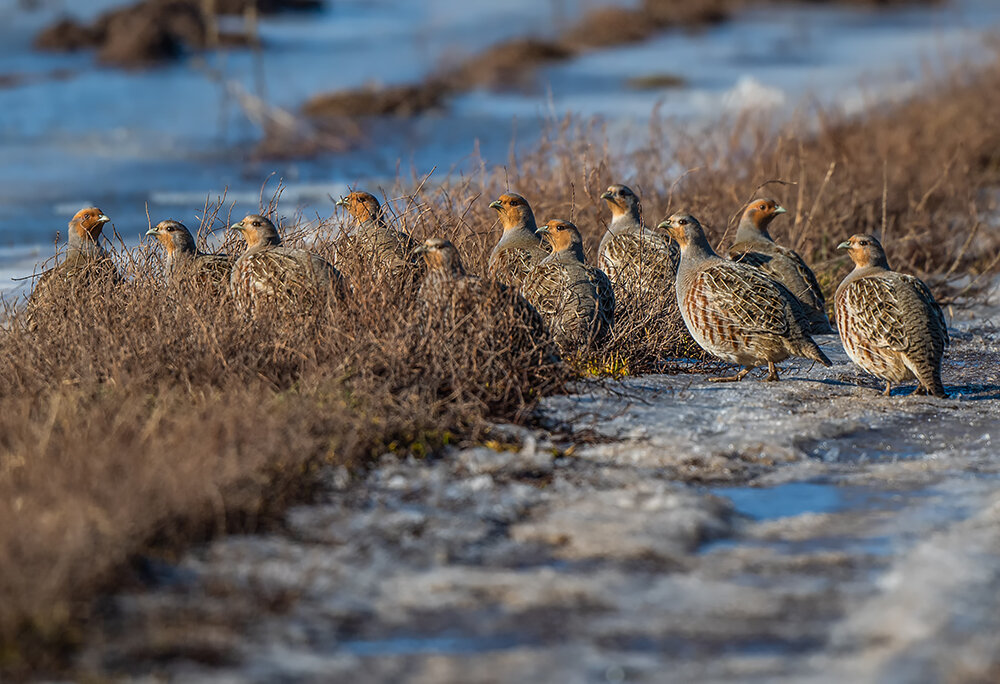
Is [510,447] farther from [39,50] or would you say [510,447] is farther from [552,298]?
[39,50]

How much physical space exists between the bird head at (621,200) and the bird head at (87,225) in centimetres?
302

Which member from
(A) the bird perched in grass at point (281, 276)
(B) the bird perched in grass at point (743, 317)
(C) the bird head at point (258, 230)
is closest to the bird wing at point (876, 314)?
(B) the bird perched in grass at point (743, 317)

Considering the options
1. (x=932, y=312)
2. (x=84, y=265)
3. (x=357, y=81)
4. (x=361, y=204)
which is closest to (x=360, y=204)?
(x=361, y=204)

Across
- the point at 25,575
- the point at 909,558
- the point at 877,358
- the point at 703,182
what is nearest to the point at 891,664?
the point at 909,558

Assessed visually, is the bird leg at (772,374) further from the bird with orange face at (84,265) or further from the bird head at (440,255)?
the bird with orange face at (84,265)

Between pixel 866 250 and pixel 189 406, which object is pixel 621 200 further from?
pixel 189 406

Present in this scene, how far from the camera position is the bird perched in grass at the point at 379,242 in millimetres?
5906

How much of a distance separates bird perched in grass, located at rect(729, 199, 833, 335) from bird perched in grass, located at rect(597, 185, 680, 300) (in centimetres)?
44

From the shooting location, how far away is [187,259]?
242 inches

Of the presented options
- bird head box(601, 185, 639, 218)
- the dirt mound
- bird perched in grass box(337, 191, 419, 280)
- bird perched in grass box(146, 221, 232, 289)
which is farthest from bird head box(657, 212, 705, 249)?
the dirt mound

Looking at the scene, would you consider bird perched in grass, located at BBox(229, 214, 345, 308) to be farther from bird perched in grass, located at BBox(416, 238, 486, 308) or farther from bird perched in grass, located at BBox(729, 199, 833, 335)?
bird perched in grass, located at BBox(729, 199, 833, 335)

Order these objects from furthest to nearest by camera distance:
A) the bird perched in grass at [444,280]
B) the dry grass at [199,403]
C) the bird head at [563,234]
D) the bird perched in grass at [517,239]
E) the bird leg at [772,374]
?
the bird perched in grass at [517,239] → the bird head at [563,234] → the bird leg at [772,374] → the bird perched in grass at [444,280] → the dry grass at [199,403]

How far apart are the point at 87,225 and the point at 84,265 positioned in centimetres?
58

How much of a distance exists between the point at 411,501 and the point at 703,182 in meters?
5.89
